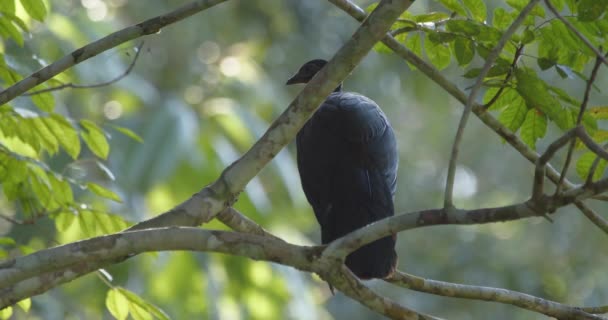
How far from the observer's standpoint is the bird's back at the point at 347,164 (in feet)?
14.1

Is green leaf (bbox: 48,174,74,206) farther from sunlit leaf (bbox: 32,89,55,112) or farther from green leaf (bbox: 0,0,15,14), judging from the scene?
green leaf (bbox: 0,0,15,14)

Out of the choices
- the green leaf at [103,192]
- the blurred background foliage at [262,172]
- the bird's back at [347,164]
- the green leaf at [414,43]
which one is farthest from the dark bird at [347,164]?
the blurred background foliage at [262,172]

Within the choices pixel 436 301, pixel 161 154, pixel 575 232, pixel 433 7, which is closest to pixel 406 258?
pixel 436 301

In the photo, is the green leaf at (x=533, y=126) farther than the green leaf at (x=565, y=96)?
Yes

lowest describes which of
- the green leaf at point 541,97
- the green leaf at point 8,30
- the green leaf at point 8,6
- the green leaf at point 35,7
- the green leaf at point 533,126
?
the green leaf at point 8,30

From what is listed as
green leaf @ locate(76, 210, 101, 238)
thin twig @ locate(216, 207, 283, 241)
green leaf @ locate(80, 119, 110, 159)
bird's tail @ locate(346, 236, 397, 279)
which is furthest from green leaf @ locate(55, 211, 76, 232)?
bird's tail @ locate(346, 236, 397, 279)

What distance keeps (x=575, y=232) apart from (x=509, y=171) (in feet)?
7.12

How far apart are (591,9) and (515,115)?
0.60m

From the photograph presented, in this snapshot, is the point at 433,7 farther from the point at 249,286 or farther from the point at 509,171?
the point at 249,286

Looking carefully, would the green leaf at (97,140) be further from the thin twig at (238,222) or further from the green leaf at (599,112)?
the green leaf at (599,112)

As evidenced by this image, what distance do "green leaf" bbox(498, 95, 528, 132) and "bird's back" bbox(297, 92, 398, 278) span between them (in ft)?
3.39

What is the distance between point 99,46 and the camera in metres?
3.02

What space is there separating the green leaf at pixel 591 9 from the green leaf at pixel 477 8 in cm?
41

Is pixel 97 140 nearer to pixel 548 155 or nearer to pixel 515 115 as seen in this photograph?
pixel 515 115
